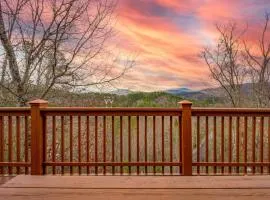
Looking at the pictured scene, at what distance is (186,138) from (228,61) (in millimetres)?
5783

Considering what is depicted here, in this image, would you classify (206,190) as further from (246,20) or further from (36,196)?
(246,20)

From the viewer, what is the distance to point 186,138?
16.7ft

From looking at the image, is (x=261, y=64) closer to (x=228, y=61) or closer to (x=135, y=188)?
(x=228, y=61)

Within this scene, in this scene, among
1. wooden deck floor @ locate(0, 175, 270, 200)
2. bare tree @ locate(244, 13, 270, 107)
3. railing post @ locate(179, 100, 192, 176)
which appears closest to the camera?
wooden deck floor @ locate(0, 175, 270, 200)

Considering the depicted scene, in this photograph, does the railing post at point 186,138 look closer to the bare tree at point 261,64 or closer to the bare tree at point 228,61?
the bare tree at point 228,61

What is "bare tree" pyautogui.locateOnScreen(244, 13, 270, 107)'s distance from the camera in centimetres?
1030

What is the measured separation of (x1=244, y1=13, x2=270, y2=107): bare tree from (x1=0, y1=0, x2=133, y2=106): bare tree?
11.7ft

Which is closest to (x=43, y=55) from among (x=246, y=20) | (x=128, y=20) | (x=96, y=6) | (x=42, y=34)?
(x=42, y=34)

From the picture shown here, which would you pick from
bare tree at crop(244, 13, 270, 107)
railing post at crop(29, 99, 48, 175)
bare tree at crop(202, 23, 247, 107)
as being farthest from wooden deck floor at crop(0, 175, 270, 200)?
bare tree at crop(244, 13, 270, 107)

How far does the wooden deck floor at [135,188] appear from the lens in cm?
354

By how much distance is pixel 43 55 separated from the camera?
8391mm

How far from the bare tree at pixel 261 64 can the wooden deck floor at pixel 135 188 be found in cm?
641

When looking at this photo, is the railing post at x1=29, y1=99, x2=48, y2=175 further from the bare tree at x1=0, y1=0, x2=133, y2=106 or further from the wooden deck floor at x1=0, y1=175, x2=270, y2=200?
the bare tree at x1=0, y1=0, x2=133, y2=106

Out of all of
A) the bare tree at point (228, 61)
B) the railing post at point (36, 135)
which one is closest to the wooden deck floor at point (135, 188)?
the railing post at point (36, 135)
